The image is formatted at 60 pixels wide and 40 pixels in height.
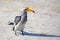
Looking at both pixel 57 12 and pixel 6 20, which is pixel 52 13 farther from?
pixel 6 20

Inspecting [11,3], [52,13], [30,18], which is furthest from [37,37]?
[11,3]

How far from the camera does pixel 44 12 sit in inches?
76.2

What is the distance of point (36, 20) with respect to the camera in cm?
171

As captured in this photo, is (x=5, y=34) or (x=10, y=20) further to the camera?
(x=10, y=20)

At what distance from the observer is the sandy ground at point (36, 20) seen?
1450 mm

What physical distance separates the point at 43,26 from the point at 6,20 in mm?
348

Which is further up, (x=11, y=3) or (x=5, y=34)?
(x=11, y=3)

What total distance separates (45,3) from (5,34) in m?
0.93

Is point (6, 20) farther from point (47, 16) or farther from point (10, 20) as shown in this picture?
point (47, 16)

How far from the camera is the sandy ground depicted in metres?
1.45

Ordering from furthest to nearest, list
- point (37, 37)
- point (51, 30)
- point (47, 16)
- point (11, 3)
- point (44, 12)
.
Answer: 1. point (11, 3)
2. point (44, 12)
3. point (47, 16)
4. point (51, 30)
5. point (37, 37)

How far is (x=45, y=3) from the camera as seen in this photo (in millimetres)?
2242

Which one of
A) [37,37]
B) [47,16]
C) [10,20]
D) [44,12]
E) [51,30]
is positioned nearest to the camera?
[37,37]

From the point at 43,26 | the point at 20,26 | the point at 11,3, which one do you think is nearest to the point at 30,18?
the point at 43,26
